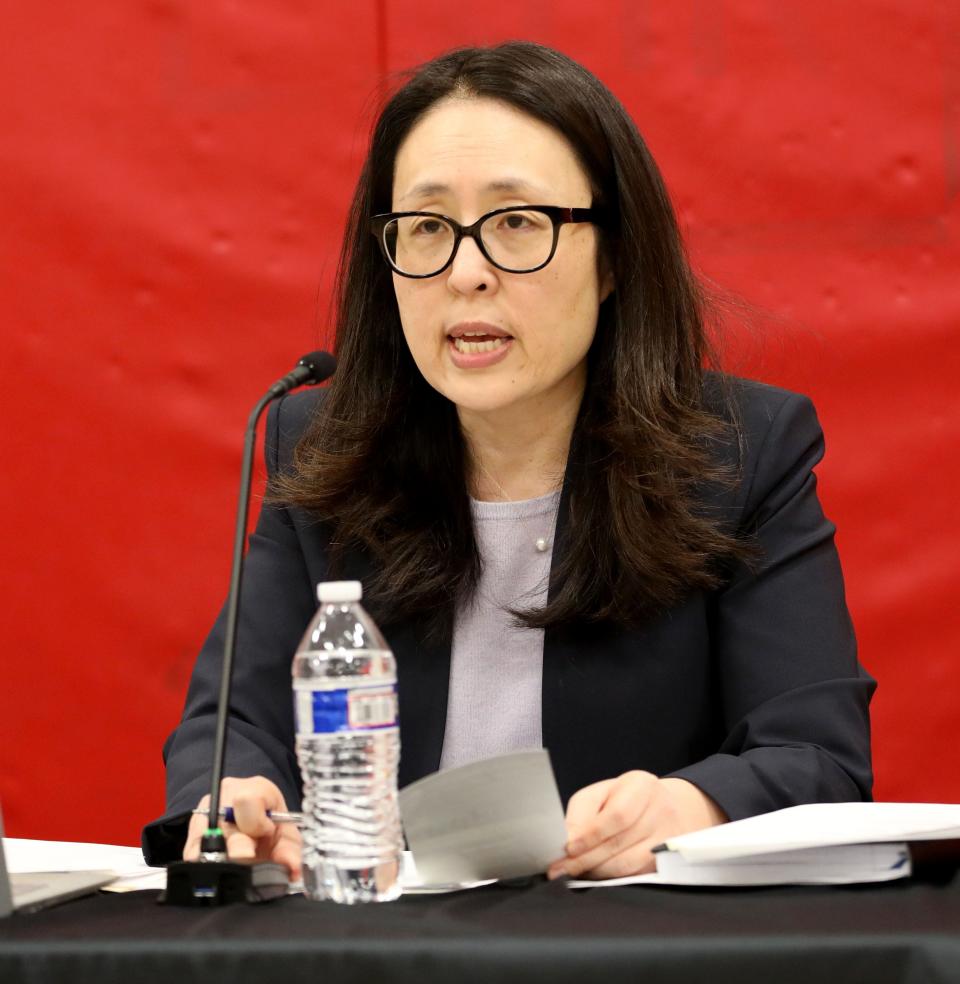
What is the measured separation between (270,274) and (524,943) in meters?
1.67

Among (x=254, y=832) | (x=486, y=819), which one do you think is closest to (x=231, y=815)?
(x=254, y=832)

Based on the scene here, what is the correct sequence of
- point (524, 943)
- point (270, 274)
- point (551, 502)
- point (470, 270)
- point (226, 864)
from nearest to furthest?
point (524, 943) → point (226, 864) → point (470, 270) → point (551, 502) → point (270, 274)

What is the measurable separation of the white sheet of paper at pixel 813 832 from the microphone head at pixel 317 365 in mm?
448

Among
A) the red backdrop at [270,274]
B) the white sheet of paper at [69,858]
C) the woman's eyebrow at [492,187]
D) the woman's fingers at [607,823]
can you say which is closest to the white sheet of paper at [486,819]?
the woman's fingers at [607,823]

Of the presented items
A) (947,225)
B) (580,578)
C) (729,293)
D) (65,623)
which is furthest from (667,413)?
(65,623)

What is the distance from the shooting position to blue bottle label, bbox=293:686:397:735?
881 mm

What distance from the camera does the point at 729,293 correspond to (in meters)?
2.12

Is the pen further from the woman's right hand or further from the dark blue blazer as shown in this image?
the dark blue blazer

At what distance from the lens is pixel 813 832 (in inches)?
33.7

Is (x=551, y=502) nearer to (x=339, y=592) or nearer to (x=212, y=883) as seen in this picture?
(x=339, y=592)

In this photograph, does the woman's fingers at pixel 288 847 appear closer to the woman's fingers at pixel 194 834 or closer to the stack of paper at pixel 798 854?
the woman's fingers at pixel 194 834

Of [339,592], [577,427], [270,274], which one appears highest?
[270,274]

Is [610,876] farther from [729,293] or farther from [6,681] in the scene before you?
[6,681]

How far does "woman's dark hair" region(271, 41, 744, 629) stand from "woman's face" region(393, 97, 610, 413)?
4 centimetres
